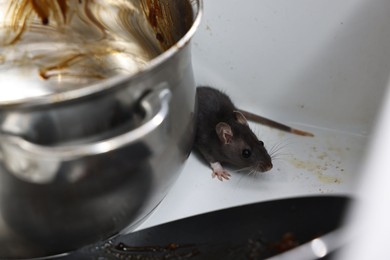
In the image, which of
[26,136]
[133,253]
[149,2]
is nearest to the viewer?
[26,136]

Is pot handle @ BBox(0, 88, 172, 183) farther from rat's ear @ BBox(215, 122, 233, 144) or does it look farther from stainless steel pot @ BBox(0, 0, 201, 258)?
rat's ear @ BBox(215, 122, 233, 144)

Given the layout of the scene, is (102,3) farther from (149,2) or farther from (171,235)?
(171,235)

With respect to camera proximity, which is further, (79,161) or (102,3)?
(102,3)

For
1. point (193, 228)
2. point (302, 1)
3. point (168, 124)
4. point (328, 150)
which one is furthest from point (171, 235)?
point (302, 1)

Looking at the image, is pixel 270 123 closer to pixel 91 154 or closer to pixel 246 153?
pixel 246 153

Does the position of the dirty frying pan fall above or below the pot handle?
below

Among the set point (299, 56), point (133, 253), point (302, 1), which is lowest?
point (133, 253)

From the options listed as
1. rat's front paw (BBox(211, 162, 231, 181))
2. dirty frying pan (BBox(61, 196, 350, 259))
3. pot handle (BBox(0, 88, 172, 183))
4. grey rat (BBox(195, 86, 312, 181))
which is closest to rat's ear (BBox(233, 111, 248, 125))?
grey rat (BBox(195, 86, 312, 181))
